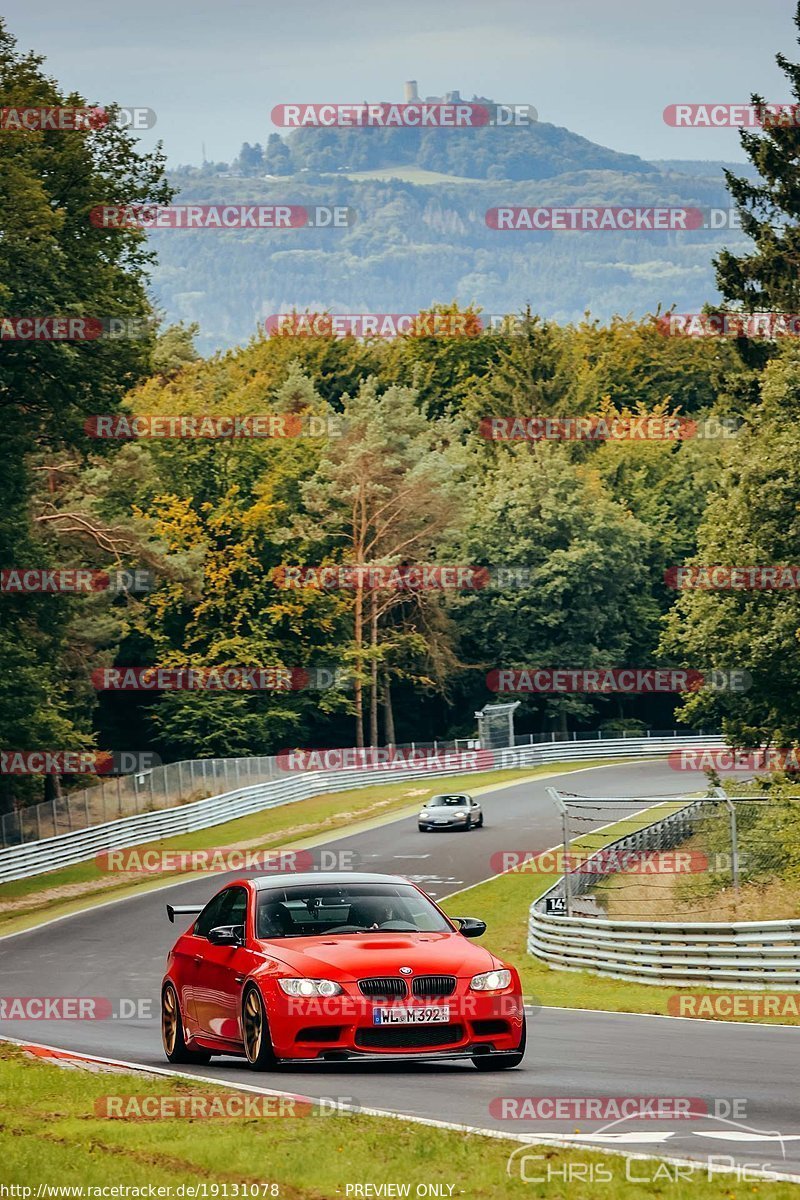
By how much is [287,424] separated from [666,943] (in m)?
66.4

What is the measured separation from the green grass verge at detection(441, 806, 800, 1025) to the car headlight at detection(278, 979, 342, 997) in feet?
22.5

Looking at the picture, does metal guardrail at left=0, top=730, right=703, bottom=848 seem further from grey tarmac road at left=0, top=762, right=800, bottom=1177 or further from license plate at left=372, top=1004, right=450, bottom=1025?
license plate at left=372, top=1004, right=450, bottom=1025

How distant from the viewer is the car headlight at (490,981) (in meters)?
12.2

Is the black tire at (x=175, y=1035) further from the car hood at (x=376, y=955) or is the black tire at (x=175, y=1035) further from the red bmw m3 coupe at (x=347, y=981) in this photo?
the car hood at (x=376, y=955)

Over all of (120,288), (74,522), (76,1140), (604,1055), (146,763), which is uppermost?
(120,288)

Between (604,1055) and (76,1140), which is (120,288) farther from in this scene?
(76,1140)

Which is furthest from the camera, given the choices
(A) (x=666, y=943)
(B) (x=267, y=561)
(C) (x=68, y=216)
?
(B) (x=267, y=561)

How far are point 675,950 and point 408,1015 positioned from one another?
11.7 meters

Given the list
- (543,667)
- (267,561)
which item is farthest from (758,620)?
(543,667)

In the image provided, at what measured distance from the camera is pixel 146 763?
74.3 metres

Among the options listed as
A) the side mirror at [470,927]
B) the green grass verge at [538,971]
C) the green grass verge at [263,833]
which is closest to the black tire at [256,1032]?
the side mirror at [470,927]

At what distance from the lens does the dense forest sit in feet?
145

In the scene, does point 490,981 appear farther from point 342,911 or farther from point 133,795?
point 133,795

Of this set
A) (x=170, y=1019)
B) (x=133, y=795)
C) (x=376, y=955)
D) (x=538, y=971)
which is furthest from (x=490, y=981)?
(x=133, y=795)
